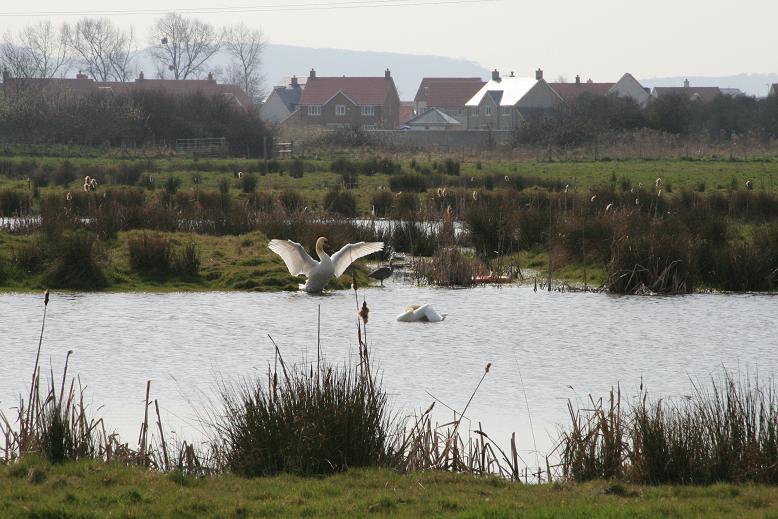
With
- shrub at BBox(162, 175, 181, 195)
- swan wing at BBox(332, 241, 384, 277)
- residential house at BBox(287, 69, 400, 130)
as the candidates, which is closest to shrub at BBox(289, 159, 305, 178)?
shrub at BBox(162, 175, 181, 195)

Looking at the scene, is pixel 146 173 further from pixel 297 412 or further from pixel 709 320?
pixel 297 412

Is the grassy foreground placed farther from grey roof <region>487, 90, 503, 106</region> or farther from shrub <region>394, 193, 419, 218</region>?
grey roof <region>487, 90, 503, 106</region>

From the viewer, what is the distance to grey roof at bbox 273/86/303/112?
120 meters

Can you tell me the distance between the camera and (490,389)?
34.7ft

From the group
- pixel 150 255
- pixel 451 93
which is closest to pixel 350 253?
pixel 150 255

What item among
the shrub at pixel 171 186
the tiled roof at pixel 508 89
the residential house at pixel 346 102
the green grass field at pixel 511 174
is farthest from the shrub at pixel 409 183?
the residential house at pixel 346 102

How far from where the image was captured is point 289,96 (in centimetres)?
12238

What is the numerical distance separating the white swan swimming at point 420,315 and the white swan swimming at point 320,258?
7.07 feet

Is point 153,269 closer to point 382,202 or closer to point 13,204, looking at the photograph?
point 13,204

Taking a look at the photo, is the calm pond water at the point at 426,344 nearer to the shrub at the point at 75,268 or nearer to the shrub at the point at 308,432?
the shrub at the point at 75,268

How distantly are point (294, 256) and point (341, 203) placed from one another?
1055 cm

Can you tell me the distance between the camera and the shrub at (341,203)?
27078 mm

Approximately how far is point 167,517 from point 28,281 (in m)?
12.0

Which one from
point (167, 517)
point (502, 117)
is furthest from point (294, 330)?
point (502, 117)
